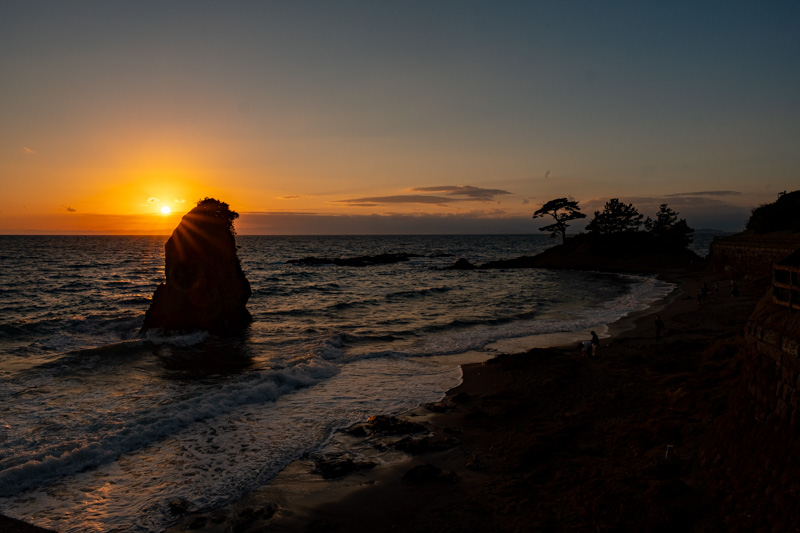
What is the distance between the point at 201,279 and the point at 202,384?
10.7 metres

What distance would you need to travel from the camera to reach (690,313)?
3225cm

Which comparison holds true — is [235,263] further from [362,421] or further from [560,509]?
[560,509]

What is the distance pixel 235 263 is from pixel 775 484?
28558 millimetres

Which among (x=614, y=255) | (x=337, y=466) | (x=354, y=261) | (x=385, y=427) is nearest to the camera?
(x=337, y=466)

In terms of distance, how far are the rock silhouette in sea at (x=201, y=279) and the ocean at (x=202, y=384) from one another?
1176 millimetres

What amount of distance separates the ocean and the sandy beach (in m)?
1.50

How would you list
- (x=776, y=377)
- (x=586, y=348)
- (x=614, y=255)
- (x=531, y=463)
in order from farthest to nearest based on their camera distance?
(x=614, y=255) → (x=586, y=348) → (x=531, y=463) → (x=776, y=377)

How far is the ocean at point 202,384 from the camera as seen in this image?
11.5 metres

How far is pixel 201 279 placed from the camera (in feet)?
94.1

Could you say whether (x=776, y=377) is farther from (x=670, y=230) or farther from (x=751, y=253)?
(x=670, y=230)

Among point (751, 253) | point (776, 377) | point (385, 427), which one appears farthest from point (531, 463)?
point (751, 253)

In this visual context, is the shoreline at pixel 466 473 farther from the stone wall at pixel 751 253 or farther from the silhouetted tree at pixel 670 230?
the silhouetted tree at pixel 670 230

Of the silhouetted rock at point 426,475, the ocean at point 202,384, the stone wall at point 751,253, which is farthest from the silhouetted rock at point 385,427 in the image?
the stone wall at point 751,253

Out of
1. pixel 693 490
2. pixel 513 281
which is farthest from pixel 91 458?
pixel 513 281
